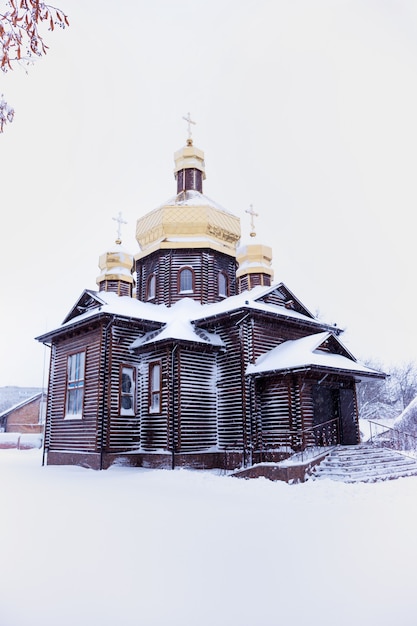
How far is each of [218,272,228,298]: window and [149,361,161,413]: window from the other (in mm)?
6534

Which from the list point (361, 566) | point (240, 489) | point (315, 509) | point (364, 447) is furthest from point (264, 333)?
point (361, 566)

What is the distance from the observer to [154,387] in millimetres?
18094

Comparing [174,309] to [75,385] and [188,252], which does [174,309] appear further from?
[75,385]

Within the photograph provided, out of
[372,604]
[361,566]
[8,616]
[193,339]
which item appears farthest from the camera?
[193,339]

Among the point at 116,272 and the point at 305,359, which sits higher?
the point at 116,272

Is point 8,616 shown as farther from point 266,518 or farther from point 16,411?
point 16,411

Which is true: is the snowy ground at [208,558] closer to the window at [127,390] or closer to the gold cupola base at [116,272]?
the window at [127,390]

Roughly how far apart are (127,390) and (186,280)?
6.82 meters

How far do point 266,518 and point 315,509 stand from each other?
56.3 inches

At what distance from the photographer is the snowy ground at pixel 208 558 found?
4785 millimetres

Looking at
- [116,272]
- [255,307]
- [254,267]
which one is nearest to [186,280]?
[116,272]

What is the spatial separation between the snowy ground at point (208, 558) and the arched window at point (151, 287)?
42.9 ft

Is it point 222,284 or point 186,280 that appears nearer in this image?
point 186,280

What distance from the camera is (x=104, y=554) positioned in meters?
6.59
